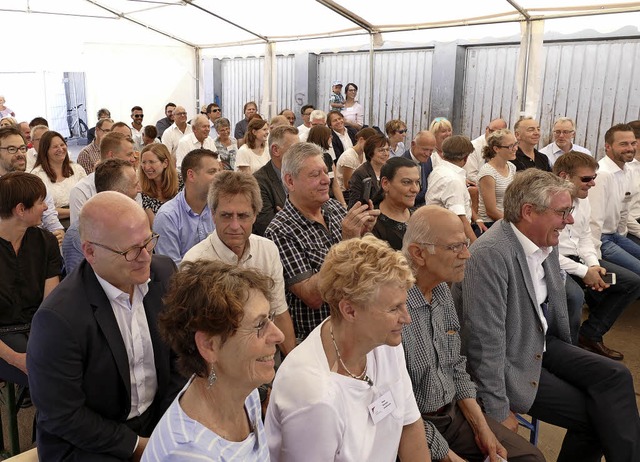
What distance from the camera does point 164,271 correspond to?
2092 millimetres

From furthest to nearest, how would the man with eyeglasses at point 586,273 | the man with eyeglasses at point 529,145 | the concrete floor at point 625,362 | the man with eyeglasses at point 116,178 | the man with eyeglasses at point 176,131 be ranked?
the man with eyeglasses at point 176,131 < the man with eyeglasses at point 529,145 < the man with eyeglasses at point 586,273 < the man with eyeglasses at point 116,178 < the concrete floor at point 625,362

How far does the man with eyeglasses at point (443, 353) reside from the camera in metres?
2.11

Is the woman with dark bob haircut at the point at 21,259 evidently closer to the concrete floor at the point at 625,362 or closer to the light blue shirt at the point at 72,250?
the light blue shirt at the point at 72,250

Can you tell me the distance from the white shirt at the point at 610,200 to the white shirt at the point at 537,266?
1.82 metres

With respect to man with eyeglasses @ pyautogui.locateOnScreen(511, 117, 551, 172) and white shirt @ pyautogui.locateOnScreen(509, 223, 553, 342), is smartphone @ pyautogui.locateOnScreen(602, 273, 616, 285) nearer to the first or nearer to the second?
white shirt @ pyautogui.locateOnScreen(509, 223, 553, 342)

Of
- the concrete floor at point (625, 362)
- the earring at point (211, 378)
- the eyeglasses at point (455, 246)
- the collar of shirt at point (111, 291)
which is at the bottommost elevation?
the concrete floor at point (625, 362)

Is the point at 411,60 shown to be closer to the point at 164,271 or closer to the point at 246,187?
the point at 246,187

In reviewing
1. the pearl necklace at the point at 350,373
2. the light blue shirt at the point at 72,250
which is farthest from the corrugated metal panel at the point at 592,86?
the pearl necklace at the point at 350,373

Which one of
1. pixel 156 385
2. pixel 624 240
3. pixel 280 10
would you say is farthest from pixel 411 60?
pixel 156 385

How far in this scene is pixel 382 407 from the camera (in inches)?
67.9

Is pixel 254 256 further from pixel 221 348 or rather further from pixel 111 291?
pixel 221 348

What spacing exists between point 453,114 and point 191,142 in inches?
168

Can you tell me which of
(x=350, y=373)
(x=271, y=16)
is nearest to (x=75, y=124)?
(x=271, y=16)

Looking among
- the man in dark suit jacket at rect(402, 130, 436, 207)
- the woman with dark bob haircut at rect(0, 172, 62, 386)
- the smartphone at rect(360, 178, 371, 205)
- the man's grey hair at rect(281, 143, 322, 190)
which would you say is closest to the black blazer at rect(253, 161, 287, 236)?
the smartphone at rect(360, 178, 371, 205)
